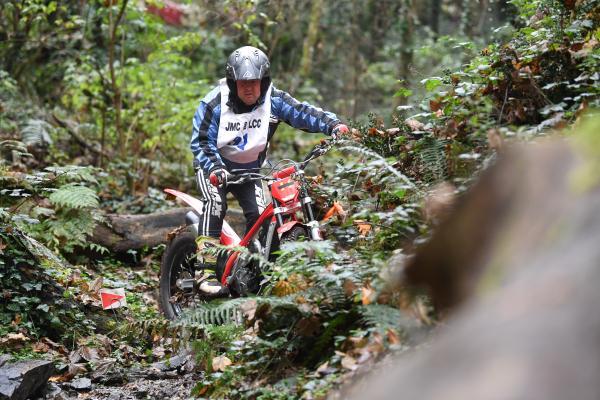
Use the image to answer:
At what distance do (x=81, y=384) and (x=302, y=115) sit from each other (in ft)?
9.76

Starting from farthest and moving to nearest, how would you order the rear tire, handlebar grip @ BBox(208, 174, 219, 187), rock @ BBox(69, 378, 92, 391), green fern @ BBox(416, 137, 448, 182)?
the rear tire, handlebar grip @ BBox(208, 174, 219, 187), rock @ BBox(69, 378, 92, 391), green fern @ BBox(416, 137, 448, 182)

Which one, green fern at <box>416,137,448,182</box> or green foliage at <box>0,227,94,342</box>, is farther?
green foliage at <box>0,227,94,342</box>

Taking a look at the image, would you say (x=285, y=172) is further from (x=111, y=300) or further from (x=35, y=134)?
(x=35, y=134)

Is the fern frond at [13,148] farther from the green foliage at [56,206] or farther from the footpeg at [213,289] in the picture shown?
the footpeg at [213,289]

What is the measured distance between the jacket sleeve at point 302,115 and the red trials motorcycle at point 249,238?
1.53ft

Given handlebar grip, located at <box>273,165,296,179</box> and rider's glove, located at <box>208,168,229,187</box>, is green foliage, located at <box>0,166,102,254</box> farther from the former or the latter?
handlebar grip, located at <box>273,165,296,179</box>

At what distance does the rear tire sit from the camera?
7.69 meters

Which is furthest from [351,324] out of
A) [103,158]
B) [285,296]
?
[103,158]

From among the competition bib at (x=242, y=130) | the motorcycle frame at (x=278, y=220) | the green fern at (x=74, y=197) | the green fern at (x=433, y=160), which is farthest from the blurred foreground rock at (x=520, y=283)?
the green fern at (x=74, y=197)

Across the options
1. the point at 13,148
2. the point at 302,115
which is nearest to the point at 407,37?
the point at 13,148

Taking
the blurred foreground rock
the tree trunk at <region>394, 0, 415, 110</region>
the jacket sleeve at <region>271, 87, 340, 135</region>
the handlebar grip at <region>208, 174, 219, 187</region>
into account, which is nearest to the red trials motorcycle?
the handlebar grip at <region>208, 174, 219, 187</region>

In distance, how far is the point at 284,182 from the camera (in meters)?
6.43

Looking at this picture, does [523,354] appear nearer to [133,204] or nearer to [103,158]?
[133,204]

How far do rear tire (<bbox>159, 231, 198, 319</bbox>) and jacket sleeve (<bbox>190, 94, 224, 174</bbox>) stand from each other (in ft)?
3.05
